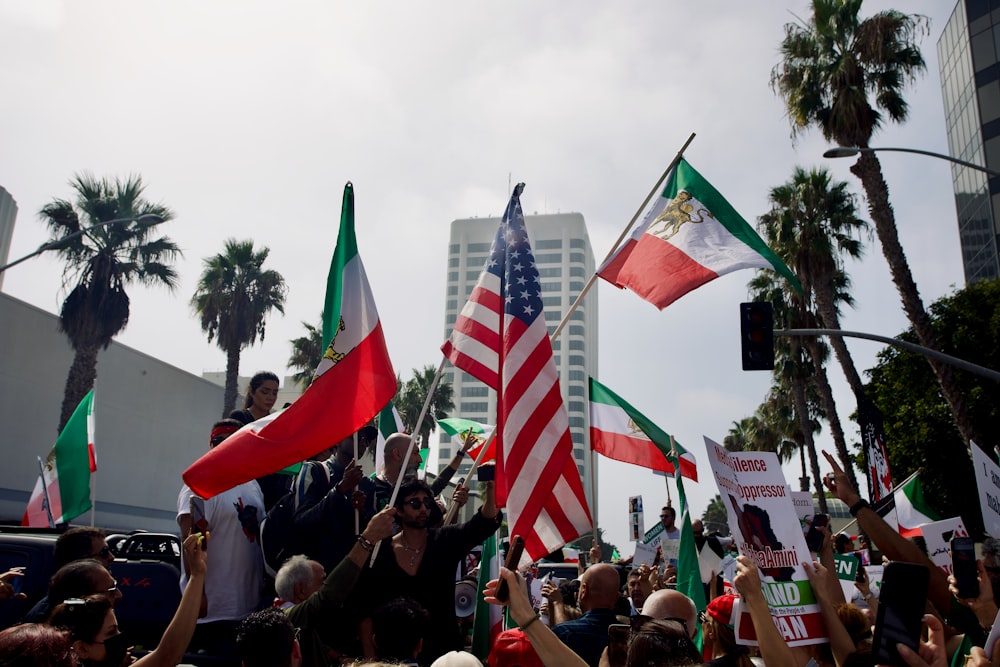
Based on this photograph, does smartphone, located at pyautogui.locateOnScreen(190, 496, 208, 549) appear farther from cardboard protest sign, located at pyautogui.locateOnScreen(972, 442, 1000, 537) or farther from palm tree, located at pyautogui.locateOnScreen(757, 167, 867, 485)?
palm tree, located at pyautogui.locateOnScreen(757, 167, 867, 485)

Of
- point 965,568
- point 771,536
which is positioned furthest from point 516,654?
point 965,568

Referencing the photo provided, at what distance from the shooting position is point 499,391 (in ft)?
18.5

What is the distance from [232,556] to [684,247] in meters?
4.13

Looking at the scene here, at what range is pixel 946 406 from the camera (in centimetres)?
2855

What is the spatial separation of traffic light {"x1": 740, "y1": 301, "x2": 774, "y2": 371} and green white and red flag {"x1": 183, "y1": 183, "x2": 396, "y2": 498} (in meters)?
8.21

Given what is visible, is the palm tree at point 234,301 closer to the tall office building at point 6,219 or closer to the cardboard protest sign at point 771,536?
the cardboard protest sign at point 771,536

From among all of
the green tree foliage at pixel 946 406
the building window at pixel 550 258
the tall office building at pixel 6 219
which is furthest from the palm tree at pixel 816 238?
the building window at pixel 550 258

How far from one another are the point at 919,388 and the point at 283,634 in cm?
3122

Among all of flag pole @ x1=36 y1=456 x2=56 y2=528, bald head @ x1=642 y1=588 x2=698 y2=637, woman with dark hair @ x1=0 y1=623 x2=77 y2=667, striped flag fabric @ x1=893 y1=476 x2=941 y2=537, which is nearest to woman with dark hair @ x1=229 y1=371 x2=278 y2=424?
bald head @ x1=642 y1=588 x2=698 y2=637

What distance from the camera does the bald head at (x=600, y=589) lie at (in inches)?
196

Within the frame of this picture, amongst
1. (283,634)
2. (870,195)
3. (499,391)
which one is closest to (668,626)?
(283,634)

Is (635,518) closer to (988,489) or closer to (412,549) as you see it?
(988,489)

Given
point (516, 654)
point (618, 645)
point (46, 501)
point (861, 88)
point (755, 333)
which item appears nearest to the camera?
point (516, 654)

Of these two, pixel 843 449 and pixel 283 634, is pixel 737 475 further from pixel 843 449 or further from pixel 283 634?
pixel 843 449
